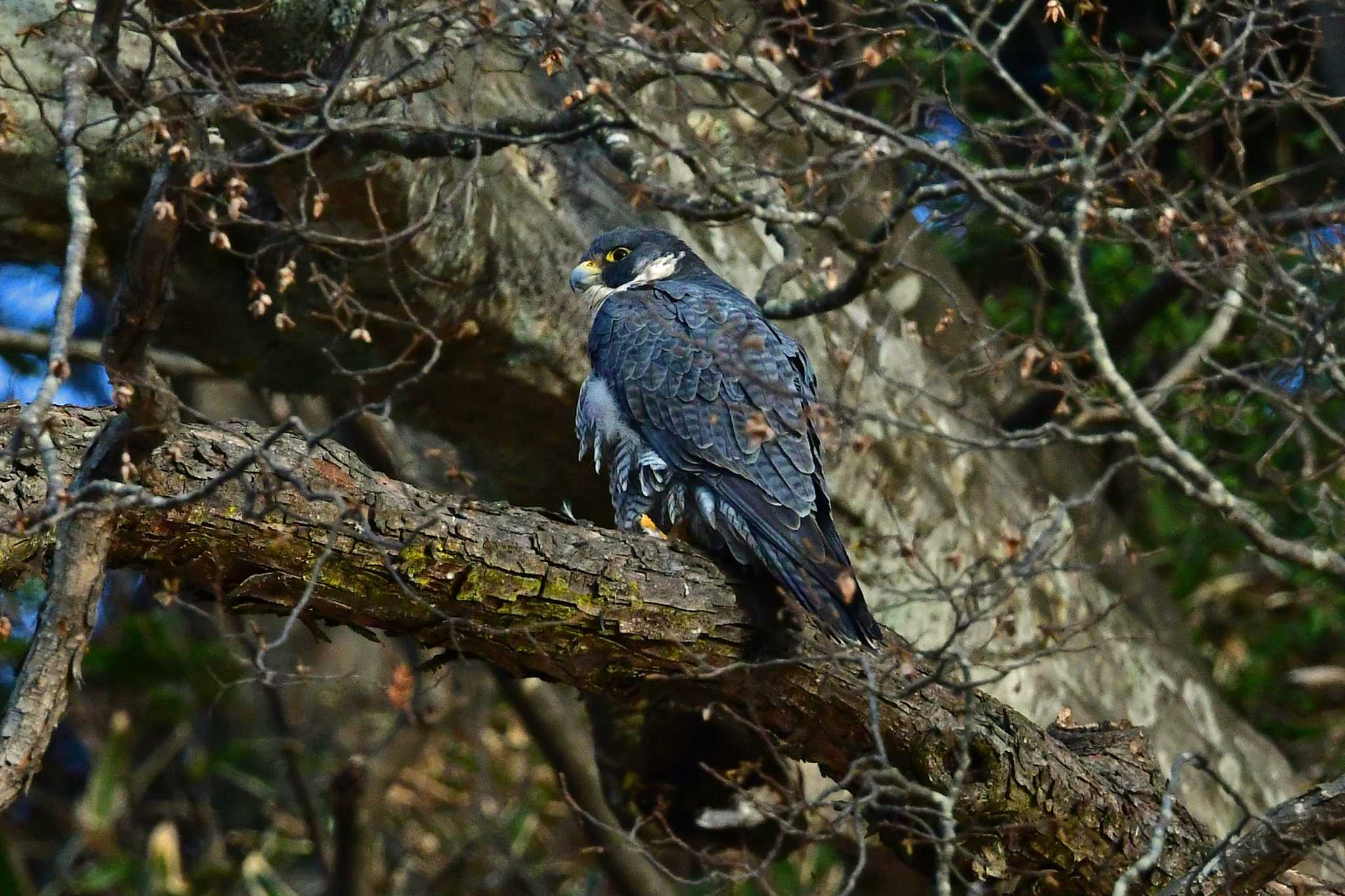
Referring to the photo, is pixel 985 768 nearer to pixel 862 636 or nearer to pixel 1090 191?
pixel 862 636

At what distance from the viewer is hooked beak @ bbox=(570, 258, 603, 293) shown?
4.92 metres

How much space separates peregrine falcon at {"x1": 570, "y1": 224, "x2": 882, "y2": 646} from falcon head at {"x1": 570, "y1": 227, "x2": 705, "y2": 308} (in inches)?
7.1

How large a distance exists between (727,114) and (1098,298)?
2328mm

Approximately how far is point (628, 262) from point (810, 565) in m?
1.85

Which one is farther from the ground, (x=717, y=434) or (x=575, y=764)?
(x=717, y=434)

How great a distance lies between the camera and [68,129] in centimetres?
268

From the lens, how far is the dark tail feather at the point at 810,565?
331cm

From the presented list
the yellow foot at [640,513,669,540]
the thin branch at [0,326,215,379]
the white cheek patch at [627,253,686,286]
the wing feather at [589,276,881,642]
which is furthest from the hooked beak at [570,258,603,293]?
the thin branch at [0,326,215,379]

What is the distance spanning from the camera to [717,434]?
3.96 meters

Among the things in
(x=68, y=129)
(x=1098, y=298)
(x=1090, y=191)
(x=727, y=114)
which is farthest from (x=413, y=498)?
(x=1098, y=298)

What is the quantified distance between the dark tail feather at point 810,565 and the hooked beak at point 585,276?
4.44 ft

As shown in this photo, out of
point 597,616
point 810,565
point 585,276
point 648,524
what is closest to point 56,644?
point 597,616

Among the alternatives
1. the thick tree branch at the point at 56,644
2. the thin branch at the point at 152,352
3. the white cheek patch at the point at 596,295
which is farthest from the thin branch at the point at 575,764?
the thick tree branch at the point at 56,644

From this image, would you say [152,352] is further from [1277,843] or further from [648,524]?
[1277,843]
